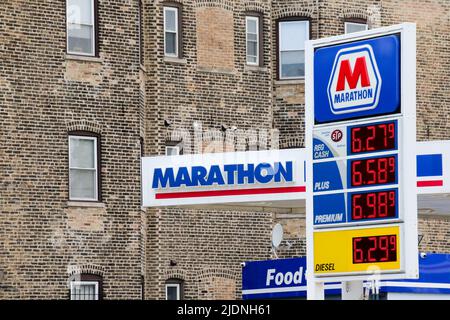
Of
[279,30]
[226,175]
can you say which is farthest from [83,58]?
[226,175]

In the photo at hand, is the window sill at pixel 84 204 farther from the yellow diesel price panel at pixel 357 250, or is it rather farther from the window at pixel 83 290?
the yellow diesel price panel at pixel 357 250

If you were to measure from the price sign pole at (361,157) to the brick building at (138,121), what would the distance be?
36.5ft

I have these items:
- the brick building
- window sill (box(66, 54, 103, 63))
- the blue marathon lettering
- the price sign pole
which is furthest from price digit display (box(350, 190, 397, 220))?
window sill (box(66, 54, 103, 63))

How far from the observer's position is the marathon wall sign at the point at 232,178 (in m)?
30.8

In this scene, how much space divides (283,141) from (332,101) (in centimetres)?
1901

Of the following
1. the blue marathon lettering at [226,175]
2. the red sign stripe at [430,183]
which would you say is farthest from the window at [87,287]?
the red sign stripe at [430,183]

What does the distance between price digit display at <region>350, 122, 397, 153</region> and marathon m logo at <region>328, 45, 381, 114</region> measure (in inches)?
13.5

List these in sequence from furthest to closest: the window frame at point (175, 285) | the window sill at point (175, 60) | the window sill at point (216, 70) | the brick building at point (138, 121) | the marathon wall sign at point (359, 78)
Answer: the window sill at point (216, 70), the window sill at point (175, 60), the window frame at point (175, 285), the brick building at point (138, 121), the marathon wall sign at point (359, 78)

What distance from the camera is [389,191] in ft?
80.8

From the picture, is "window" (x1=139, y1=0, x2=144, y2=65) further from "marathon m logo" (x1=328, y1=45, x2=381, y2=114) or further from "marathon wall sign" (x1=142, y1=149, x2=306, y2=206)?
"marathon m logo" (x1=328, y1=45, x2=381, y2=114)

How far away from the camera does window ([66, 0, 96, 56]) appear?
3975cm
